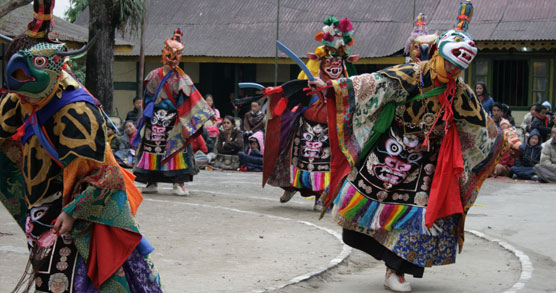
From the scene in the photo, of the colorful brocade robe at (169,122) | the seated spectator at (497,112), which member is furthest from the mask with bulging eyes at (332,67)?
the seated spectator at (497,112)

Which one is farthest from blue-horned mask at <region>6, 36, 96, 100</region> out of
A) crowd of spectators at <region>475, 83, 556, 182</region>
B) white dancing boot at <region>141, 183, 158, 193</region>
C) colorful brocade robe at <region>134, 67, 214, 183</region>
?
crowd of spectators at <region>475, 83, 556, 182</region>

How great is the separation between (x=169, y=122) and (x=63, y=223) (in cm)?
734

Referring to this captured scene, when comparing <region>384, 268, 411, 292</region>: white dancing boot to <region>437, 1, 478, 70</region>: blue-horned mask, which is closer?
<region>437, 1, 478, 70</region>: blue-horned mask

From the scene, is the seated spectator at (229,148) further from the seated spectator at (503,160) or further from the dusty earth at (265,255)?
the dusty earth at (265,255)

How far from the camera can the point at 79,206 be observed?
3.92 metres

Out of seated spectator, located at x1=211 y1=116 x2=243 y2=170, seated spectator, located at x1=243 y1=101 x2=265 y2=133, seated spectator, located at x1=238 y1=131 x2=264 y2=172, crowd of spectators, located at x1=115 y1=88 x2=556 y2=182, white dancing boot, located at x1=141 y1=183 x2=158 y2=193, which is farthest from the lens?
seated spectator, located at x1=243 y1=101 x2=265 y2=133

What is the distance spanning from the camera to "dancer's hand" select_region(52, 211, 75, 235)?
12.8 ft

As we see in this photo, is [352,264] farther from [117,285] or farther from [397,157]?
[117,285]

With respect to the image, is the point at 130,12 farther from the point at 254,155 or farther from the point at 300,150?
the point at 300,150

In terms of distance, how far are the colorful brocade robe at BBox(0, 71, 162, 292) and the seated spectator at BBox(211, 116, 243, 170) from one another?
40.4 ft

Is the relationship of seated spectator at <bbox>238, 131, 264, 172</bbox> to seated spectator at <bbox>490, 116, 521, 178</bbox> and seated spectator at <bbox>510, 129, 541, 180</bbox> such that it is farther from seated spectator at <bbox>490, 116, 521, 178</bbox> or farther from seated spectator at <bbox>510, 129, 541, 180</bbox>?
seated spectator at <bbox>510, 129, 541, 180</bbox>

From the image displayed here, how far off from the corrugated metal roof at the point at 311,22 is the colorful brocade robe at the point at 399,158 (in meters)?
15.5

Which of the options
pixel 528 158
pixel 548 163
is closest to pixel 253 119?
pixel 528 158

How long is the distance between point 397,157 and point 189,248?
239cm
